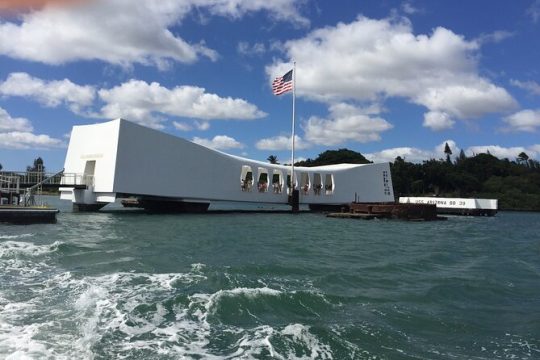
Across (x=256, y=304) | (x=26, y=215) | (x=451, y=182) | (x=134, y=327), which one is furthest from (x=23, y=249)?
(x=451, y=182)

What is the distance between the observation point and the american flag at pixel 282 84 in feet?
120

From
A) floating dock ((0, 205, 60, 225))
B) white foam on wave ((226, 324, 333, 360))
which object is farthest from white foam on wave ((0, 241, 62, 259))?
white foam on wave ((226, 324, 333, 360))

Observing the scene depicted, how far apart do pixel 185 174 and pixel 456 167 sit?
8274 centimetres

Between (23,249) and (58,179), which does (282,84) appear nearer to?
(58,179)

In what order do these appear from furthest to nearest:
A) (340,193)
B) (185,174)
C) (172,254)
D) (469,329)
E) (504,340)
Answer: (340,193), (185,174), (172,254), (469,329), (504,340)

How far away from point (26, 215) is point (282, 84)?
70.7ft

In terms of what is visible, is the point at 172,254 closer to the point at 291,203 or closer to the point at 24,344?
the point at 24,344

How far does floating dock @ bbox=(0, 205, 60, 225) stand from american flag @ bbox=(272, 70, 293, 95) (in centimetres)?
2016

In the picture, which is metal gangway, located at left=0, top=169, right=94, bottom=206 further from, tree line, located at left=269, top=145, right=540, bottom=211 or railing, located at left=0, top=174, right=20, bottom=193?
tree line, located at left=269, top=145, right=540, bottom=211

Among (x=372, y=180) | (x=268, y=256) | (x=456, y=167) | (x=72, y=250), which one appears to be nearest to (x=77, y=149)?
(x=72, y=250)

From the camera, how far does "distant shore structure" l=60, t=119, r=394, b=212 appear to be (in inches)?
1216

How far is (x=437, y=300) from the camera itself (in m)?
8.13

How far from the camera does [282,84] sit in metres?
36.8

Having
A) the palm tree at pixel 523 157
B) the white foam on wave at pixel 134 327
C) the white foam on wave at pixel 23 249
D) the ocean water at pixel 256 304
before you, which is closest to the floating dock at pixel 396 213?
the ocean water at pixel 256 304
